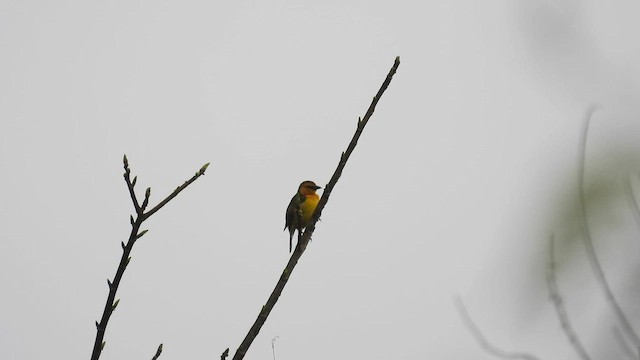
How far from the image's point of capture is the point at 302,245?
10.3 feet

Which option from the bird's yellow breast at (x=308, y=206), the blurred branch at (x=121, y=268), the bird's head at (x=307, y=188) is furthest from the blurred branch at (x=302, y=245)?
the bird's head at (x=307, y=188)

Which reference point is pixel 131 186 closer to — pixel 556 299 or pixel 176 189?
pixel 176 189

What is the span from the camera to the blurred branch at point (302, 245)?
238 cm

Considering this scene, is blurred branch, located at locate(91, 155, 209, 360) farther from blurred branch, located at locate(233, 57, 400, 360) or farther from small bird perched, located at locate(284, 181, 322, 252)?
small bird perched, located at locate(284, 181, 322, 252)

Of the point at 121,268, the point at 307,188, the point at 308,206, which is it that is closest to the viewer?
the point at 121,268

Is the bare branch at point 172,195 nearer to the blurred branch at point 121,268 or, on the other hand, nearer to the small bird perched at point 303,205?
the blurred branch at point 121,268

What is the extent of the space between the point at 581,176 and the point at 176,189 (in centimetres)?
148

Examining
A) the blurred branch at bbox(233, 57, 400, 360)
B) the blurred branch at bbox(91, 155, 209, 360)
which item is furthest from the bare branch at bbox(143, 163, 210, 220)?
the blurred branch at bbox(233, 57, 400, 360)

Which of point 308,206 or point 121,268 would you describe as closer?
point 121,268

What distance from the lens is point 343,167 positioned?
2.95 meters

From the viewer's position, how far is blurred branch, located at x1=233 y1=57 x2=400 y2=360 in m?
2.38

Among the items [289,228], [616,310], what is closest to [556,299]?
[616,310]

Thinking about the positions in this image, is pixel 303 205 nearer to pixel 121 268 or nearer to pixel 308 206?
pixel 308 206

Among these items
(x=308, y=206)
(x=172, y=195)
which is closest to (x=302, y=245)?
(x=172, y=195)
